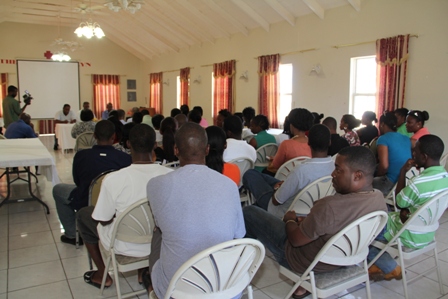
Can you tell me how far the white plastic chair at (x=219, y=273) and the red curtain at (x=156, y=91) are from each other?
11.7 m

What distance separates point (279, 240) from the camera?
6.58ft

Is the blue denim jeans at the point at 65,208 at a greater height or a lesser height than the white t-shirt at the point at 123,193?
lesser

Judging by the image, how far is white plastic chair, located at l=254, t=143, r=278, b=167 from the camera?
395 cm

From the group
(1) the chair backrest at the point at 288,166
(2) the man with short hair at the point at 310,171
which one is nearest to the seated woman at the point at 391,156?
(1) the chair backrest at the point at 288,166

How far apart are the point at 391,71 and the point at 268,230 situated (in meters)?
4.34

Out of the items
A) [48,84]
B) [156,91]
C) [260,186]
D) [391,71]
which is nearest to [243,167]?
[260,186]

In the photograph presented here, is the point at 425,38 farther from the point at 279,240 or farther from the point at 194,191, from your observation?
the point at 194,191

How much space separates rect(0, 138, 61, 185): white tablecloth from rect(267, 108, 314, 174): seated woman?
2200 mm

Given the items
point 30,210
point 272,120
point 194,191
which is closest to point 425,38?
point 272,120

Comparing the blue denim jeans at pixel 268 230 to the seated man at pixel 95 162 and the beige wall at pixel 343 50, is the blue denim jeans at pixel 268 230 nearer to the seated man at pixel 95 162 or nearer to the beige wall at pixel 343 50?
the seated man at pixel 95 162

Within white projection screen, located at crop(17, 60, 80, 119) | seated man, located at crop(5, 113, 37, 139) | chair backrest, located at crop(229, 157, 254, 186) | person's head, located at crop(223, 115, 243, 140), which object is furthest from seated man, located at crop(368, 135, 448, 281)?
white projection screen, located at crop(17, 60, 80, 119)

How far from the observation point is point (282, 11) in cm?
691

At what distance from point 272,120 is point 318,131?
5.42m

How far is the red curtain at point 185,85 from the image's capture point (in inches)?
434
